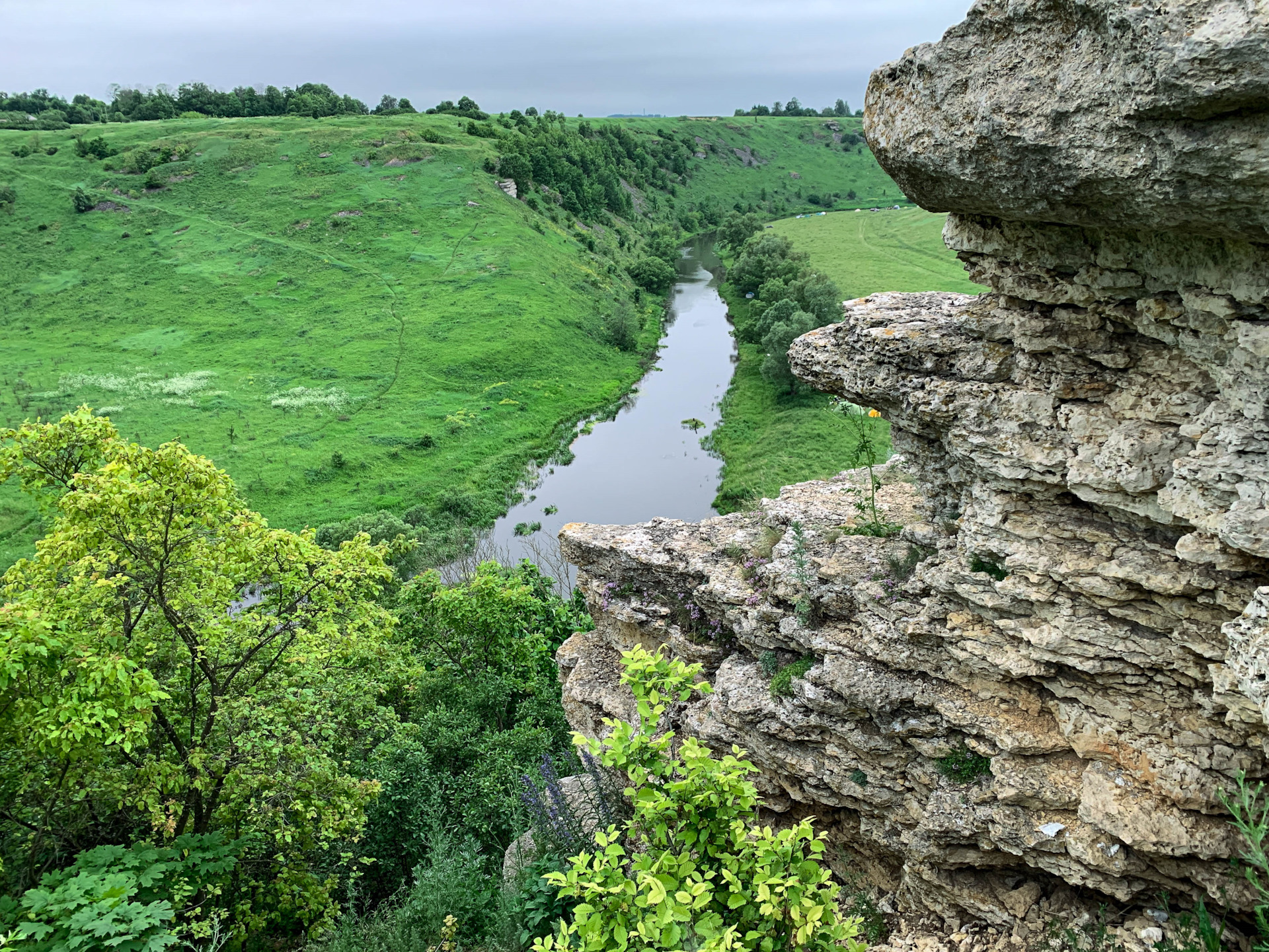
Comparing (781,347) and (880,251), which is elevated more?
(880,251)

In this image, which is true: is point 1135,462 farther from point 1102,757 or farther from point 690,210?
point 690,210

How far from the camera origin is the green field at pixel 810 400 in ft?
146

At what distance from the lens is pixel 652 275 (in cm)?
9644

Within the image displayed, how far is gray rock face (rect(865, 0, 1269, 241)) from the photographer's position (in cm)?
488

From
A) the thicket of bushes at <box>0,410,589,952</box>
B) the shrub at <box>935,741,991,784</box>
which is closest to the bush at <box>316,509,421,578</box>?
the thicket of bushes at <box>0,410,589,952</box>

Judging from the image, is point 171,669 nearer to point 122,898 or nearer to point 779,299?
point 122,898

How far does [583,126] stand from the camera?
501 ft

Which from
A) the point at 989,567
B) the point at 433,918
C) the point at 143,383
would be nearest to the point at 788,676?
the point at 989,567

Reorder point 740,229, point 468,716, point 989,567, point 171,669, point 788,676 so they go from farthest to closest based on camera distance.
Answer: point 740,229 < point 468,716 < point 171,669 < point 788,676 < point 989,567

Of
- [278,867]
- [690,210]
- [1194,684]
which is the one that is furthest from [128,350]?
[690,210]

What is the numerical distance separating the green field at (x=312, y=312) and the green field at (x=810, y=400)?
11955 millimetres

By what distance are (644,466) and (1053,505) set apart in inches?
1691

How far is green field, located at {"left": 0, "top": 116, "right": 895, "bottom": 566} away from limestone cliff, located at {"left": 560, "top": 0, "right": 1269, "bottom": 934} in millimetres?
36889

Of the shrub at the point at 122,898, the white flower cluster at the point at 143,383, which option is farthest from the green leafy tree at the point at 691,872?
the white flower cluster at the point at 143,383
